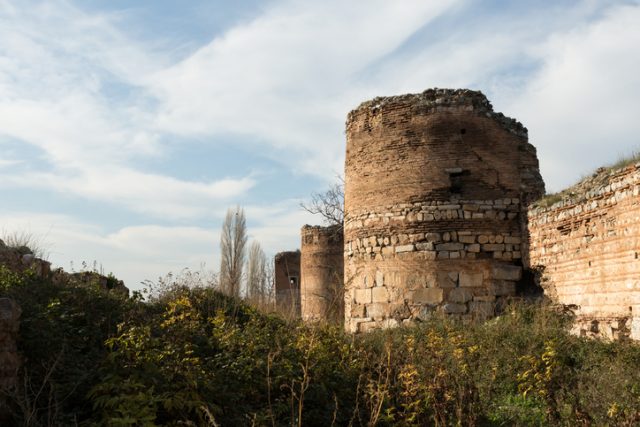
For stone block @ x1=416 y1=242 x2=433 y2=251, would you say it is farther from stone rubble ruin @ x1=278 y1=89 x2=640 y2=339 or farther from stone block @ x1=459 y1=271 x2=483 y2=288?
stone block @ x1=459 y1=271 x2=483 y2=288

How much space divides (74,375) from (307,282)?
58.3 feet

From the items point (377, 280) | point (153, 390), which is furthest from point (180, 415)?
point (377, 280)

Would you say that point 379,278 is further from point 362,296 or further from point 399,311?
point 399,311

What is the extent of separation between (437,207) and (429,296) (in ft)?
5.44

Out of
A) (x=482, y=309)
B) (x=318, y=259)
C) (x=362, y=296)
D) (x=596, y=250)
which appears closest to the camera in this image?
(x=596, y=250)

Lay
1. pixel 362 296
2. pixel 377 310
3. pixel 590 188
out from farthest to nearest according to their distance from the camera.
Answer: pixel 362 296
pixel 377 310
pixel 590 188

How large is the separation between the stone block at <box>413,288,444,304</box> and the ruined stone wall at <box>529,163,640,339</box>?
1.79m

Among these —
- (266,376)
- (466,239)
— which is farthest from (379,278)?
(266,376)

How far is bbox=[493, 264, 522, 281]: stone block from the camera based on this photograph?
38.2 feet

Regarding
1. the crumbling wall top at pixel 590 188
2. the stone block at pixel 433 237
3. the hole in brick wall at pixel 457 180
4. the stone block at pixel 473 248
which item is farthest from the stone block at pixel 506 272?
the hole in brick wall at pixel 457 180

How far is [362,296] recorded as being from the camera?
1238cm

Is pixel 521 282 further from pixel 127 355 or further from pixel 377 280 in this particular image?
pixel 127 355

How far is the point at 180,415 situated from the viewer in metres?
4.98

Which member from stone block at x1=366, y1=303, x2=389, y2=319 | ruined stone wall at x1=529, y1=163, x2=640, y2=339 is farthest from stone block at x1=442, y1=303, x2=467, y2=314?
ruined stone wall at x1=529, y1=163, x2=640, y2=339
